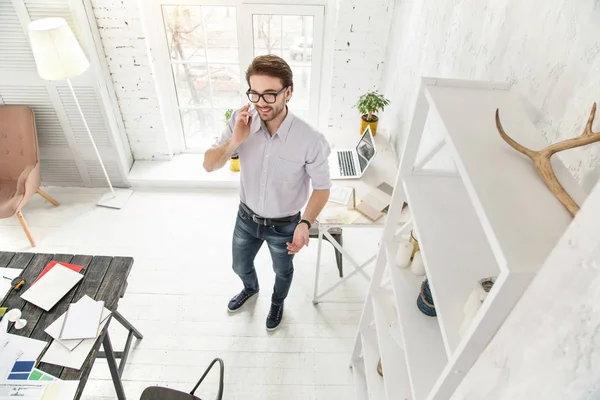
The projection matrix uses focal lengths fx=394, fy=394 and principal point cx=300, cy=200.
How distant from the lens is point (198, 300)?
8.96 feet

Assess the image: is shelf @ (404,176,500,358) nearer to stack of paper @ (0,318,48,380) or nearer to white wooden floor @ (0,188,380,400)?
white wooden floor @ (0,188,380,400)

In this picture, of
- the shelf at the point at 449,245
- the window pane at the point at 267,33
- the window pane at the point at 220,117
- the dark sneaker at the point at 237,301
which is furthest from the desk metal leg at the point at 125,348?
the window pane at the point at 267,33

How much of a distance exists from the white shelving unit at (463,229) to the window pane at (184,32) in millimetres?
2465

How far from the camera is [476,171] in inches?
35.2

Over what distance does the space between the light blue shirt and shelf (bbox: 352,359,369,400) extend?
1.01m

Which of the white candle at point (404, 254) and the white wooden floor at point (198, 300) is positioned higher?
the white candle at point (404, 254)

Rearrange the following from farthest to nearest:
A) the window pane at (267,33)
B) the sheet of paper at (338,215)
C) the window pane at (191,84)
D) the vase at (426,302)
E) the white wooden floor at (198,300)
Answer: the window pane at (191,84) → the window pane at (267,33) → the white wooden floor at (198,300) → the sheet of paper at (338,215) → the vase at (426,302)

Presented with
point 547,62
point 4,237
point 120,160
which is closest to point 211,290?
point 120,160

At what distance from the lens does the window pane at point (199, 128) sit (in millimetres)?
3725

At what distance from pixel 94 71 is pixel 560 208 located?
3.24m

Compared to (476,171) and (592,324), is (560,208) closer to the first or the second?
(476,171)

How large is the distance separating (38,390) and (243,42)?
2.71 metres

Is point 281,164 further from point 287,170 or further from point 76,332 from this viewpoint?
point 76,332

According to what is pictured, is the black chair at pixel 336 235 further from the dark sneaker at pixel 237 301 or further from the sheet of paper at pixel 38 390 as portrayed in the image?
the sheet of paper at pixel 38 390
